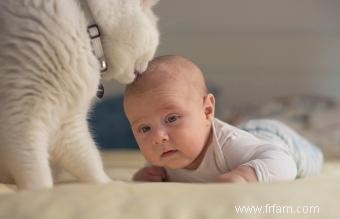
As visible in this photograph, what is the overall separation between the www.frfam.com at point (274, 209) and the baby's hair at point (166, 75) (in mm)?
502

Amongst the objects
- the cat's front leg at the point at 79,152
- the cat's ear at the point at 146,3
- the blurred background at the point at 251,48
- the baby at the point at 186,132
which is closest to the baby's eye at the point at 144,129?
the baby at the point at 186,132

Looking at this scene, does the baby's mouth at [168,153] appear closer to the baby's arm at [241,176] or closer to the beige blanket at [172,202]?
the baby's arm at [241,176]

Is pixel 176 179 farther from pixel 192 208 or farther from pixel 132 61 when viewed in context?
pixel 192 208

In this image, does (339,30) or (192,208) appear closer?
(192,208)

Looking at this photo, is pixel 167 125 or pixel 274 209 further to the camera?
pixel 167 125

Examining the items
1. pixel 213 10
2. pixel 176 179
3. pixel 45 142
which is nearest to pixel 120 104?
pixel 213 10

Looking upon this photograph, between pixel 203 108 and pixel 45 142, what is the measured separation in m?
0.38

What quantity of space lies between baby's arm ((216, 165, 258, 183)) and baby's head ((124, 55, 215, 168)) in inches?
5.4

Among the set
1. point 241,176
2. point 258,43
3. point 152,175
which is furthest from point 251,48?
point 241,176

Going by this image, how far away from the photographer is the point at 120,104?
9.02 ft

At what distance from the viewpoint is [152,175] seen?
4.45 ft

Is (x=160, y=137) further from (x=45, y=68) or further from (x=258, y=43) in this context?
(x=258, y=43)

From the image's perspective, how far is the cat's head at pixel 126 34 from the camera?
3.55 feet

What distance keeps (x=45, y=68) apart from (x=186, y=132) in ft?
1.08
